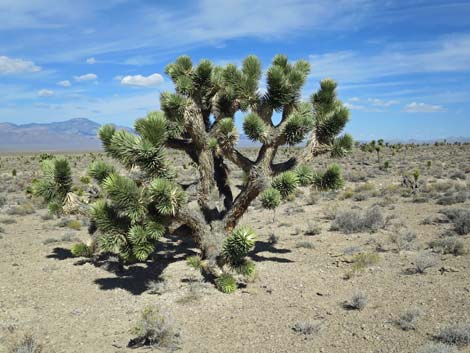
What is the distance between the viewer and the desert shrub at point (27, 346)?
15.9 feet

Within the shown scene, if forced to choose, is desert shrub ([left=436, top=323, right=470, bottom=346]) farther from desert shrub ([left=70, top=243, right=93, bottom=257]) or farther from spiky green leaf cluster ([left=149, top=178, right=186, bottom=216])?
desert shrub ([left=70, top=243, right=93, bottom=257])

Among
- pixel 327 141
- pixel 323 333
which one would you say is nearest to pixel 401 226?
pixel 327 141

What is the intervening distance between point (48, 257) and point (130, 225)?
9.46 ft

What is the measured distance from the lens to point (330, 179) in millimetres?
8344

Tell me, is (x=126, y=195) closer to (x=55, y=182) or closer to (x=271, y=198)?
(x=55, y=182)

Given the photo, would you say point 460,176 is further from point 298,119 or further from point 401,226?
point 298,119

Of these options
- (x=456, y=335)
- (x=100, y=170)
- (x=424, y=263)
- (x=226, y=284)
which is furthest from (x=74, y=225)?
(x=456, y=335)

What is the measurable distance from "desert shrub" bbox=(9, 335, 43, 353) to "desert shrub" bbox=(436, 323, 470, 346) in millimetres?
4763

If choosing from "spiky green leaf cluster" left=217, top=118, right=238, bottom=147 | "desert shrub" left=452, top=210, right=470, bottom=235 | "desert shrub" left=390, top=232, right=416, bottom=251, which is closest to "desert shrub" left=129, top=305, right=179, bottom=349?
"spiky green leaf cluster" left=217, top=118, right=238, bottom=147

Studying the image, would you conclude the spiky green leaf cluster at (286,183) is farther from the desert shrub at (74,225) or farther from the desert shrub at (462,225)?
the desert shrub at (74,225)

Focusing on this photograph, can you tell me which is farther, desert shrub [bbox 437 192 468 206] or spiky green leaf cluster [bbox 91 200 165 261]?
desert shrub [bbox 437 192 468 206]

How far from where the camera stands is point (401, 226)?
10.8m

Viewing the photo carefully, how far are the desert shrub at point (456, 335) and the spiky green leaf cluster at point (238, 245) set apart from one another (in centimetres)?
296

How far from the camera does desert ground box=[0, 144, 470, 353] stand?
532 cm
